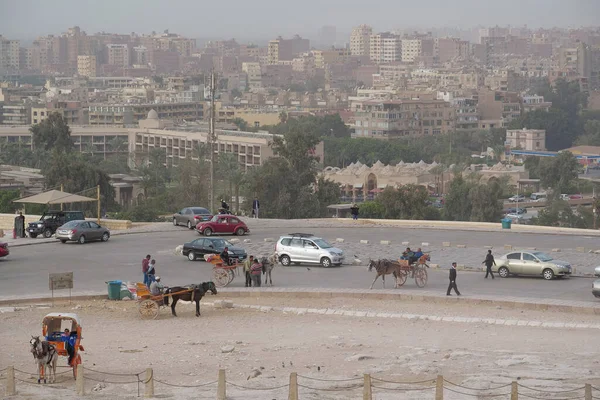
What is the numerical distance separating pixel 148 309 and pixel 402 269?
6.51 meters

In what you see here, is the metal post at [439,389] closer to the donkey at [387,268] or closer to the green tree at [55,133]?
the donkey at [387,268]

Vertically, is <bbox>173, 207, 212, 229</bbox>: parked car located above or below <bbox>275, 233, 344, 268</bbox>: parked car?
above

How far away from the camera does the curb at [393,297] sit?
83.5 feet

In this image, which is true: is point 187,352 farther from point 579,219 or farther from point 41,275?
point 579,219

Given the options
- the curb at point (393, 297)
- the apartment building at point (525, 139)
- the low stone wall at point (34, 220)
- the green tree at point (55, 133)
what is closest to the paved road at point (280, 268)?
the curb at point (393, 297)

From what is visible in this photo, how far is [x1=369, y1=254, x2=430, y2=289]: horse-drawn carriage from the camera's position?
92.1 ft

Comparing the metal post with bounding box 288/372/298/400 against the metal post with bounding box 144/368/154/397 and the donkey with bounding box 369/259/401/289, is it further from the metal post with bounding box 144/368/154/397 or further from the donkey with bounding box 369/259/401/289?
the donkey with bounding box 369/259/401/289

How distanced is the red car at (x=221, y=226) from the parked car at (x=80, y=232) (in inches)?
119

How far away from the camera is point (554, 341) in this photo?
71.8ft

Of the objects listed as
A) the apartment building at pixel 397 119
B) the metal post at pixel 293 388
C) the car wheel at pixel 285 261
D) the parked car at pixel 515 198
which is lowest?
the metal post at pixel 293 388

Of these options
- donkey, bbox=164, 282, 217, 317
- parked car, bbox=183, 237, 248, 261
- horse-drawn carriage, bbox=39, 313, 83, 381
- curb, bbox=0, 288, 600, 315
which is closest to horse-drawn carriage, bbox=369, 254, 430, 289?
curb, bbox=0, 288, 600, 315

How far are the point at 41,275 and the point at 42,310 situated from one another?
16.0 ft

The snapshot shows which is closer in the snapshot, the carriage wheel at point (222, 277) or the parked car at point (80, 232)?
the carriage wheel at point (222, 277)

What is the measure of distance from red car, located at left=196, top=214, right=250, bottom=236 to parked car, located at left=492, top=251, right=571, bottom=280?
10.5 meters
